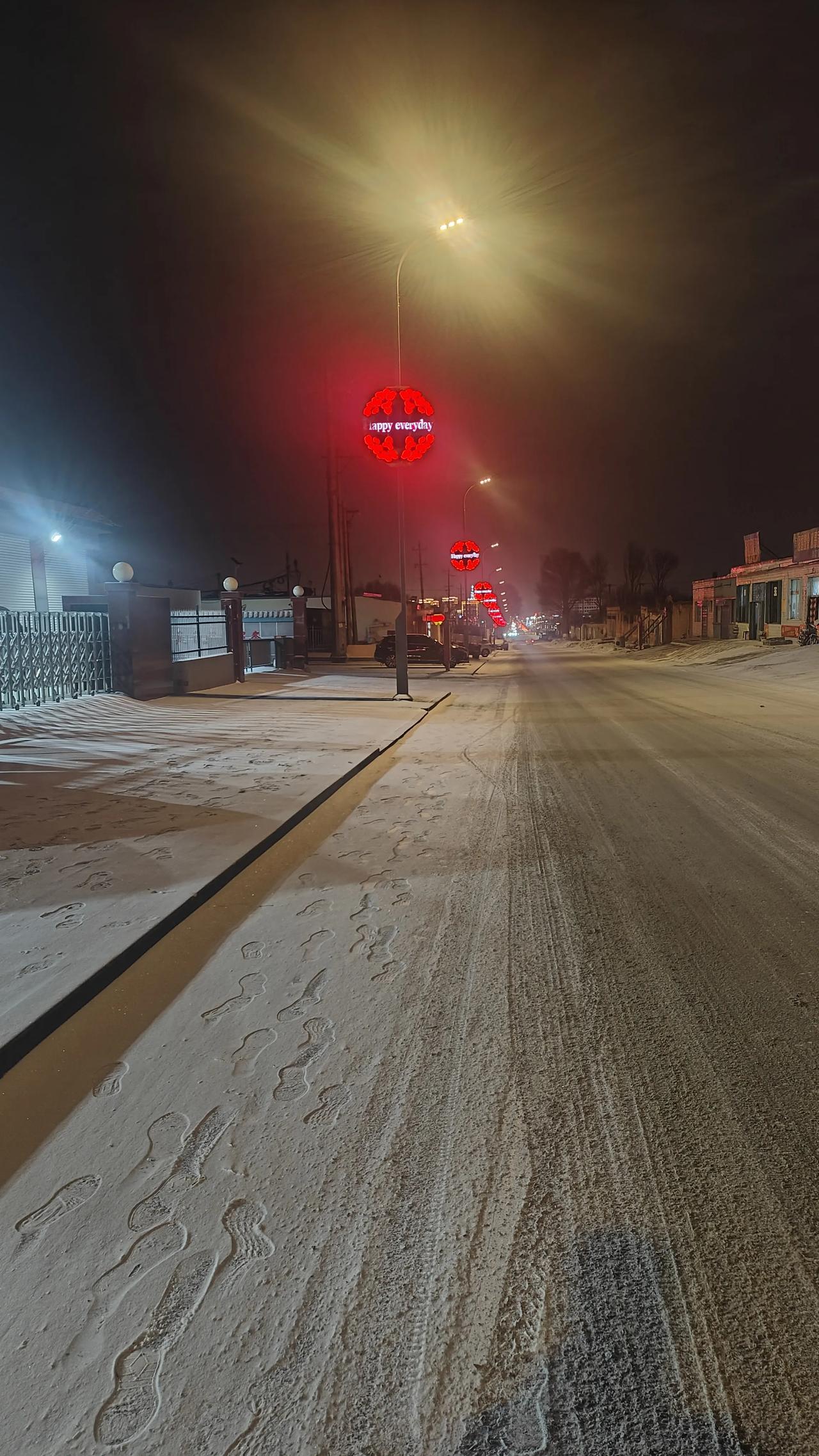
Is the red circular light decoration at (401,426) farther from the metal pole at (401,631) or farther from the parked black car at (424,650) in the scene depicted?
the parked black car at (424,650)

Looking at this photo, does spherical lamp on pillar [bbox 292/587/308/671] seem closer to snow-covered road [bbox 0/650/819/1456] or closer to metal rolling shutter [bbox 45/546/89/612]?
metal rolling shutter [bbox 45/546/89/612]

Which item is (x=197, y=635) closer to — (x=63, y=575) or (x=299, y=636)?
(x=299, y=636)

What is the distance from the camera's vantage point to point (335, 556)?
37.2 m

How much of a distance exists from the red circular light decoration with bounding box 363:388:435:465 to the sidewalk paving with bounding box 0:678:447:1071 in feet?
19.8

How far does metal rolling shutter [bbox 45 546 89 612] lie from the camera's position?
29516 millimetres

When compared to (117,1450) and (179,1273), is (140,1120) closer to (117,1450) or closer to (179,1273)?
(179,1273)

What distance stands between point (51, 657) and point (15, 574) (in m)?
12.3

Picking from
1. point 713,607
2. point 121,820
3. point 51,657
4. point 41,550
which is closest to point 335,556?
point 41,550

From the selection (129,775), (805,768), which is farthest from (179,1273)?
(805,768)

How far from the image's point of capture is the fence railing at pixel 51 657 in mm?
15352

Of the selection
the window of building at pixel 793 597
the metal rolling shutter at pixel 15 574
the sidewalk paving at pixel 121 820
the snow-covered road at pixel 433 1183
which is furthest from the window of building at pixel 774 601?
the snow-covered road at pixel 433 1183

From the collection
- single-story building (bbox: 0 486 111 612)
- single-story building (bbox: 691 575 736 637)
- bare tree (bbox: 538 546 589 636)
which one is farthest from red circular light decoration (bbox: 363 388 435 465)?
bare tree (bbox: 538 546 589 636)

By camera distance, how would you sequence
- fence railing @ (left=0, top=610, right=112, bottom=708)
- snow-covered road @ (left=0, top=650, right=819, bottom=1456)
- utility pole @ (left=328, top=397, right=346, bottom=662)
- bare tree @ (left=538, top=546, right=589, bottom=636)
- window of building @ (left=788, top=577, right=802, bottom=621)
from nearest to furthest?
snow-covered road @ (left=0, top=650, right=819, bottom=1456) < fence railing @ (left=0, top=610, right=112, bottom=708) < utility pole @ (left=328, top=397, right=346, bottom=662) < window of building @ (left=788, top=577, right=802, bottom=621) < bare tree @ (left=538, top=546, right=589, bottom=636)

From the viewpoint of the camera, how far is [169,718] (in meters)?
15.7
